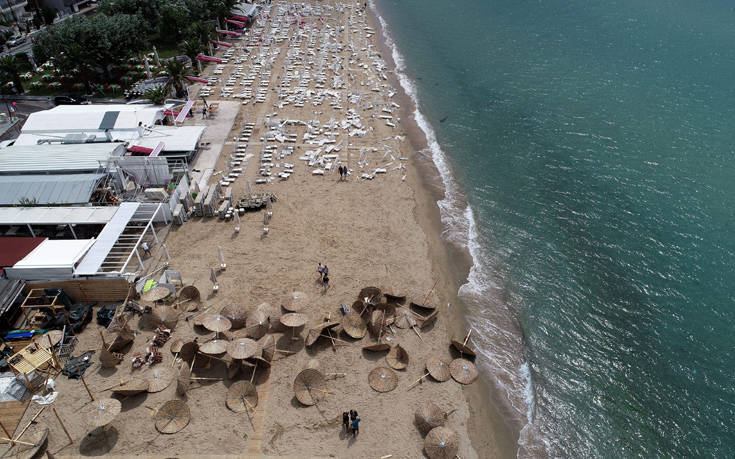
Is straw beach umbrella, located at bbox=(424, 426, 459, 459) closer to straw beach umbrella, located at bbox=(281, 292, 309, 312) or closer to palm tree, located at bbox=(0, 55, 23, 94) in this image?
straw beach umbrella, located at bbox=(281, 292, 309, 312)

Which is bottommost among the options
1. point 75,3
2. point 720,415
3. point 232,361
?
point 720,415

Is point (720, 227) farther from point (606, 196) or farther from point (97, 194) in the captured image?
point (97, 194)

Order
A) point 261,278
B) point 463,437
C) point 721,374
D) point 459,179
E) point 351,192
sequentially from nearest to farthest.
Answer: point 463,437 → point 721,374 → point 261,278 → point 351,192 → point 459,179

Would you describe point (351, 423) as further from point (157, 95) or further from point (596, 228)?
point (157, 95)

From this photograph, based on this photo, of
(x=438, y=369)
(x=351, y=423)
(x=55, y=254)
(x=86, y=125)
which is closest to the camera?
(x=351, y=423)

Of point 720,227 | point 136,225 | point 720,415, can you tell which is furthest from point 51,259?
point 720,227

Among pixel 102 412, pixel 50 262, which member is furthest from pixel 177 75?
pixel 102 412
